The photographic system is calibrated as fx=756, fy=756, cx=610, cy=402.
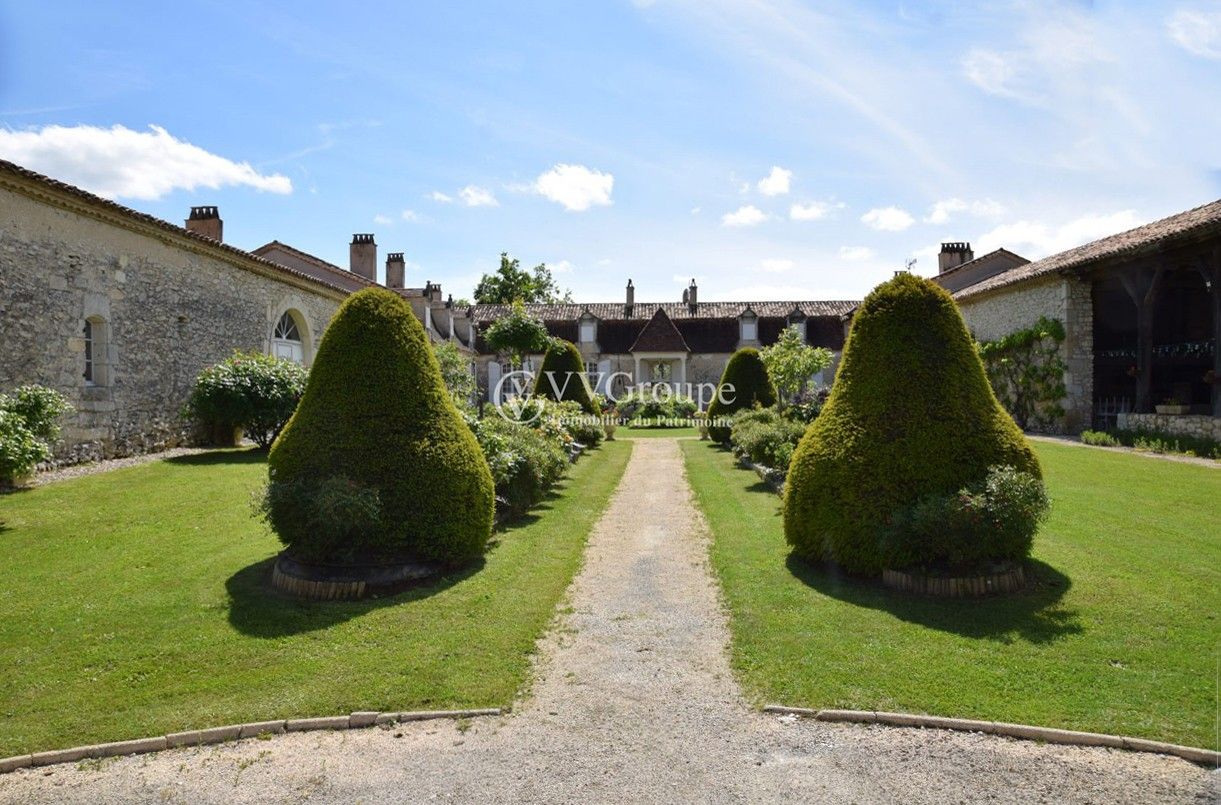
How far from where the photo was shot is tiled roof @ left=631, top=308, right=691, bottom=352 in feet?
131

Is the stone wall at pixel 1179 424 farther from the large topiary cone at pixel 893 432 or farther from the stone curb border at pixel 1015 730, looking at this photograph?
the stone curb border at pixel 1015 730

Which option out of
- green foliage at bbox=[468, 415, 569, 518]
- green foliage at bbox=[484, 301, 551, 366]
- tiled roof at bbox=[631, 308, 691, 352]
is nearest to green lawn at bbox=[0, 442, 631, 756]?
green foliage at bbox=[468, 415, 569, 518]

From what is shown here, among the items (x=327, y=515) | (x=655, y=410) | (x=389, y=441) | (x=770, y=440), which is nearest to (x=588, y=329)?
(x=655, y=410)

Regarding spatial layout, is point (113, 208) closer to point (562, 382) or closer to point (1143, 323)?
point (562, 382)

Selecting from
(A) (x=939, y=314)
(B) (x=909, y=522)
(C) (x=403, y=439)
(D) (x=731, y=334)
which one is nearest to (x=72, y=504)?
(C) (x=403, y=439)

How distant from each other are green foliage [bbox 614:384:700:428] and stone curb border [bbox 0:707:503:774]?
26.9 meters

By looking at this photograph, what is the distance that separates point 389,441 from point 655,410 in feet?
85.6

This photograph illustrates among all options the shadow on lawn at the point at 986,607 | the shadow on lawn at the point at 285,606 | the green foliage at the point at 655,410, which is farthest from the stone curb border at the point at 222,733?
the green foliage at the point at 655,410

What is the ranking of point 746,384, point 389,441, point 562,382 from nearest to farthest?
point 389,441, point 746,384, point 562,382

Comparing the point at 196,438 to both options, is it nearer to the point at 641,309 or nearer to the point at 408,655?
the point at 408,655

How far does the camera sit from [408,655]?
5.20 m

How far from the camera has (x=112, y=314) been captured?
14.3 m

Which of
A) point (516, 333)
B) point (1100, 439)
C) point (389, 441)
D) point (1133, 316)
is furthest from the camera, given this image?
point (516, 333)

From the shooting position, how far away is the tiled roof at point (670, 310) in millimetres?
42219
